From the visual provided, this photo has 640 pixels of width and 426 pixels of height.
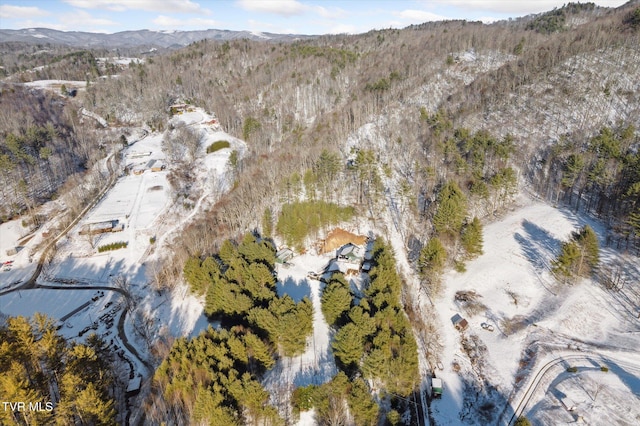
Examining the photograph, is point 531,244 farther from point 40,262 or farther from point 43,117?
point 43,117

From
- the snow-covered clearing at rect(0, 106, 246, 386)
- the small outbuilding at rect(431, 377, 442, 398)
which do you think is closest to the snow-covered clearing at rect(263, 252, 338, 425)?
the small outbuilding at rect(431, 377, 442, 398)

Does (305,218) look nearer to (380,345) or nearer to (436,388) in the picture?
(380,345)

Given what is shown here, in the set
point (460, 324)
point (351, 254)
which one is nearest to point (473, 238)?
point (460, 324)

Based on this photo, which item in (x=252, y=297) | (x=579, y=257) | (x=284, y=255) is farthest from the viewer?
(x=284, y=255)

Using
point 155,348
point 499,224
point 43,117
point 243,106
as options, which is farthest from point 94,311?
point 43,117

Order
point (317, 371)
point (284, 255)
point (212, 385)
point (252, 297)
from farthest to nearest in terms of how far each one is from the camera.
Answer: point (284, 255) → point (252, 297) → point (317, 371) → point (212, 385)

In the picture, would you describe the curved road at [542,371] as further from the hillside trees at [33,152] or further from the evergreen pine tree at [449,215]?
the hillside trees at [33,152]

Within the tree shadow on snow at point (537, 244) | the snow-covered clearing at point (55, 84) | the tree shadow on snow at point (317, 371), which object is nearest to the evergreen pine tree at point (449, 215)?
the tree shadow on snow at point (537, 244)
